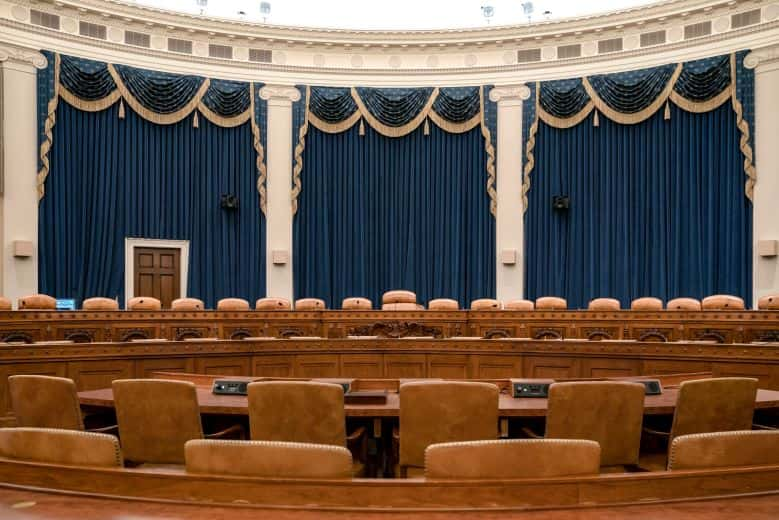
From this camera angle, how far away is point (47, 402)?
11.2 feet

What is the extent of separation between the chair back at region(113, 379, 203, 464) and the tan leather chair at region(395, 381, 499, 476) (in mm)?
989

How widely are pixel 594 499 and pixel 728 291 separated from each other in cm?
1072

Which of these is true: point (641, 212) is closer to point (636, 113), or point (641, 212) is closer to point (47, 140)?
point (636, 113)

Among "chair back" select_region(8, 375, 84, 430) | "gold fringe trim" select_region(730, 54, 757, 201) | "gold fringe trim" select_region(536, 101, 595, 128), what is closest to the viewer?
"chair back" select_region(8, 375, 84, 430)

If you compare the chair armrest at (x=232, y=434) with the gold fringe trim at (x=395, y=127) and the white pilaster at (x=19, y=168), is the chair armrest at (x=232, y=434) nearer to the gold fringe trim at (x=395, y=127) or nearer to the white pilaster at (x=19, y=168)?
the white pilaster at (x=19, y=168)

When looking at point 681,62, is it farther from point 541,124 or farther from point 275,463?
point 275,463

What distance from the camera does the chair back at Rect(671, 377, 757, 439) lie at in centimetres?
324

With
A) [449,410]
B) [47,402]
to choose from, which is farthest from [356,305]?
[449,410]

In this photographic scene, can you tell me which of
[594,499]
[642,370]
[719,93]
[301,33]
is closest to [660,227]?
[719,93]

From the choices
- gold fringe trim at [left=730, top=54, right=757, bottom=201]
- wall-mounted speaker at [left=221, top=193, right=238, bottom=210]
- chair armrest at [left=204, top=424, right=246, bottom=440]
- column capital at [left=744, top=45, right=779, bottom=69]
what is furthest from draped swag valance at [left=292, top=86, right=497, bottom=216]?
chair armrest at [left=204, top=424, right=246, bottom=440]

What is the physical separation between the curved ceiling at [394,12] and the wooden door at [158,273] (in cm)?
506

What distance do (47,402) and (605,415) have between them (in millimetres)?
2622

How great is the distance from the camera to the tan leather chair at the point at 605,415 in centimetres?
306

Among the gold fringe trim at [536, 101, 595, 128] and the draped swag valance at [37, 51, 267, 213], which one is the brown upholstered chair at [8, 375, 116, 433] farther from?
the gold fringe trim at [536, 101, 595, 128]
